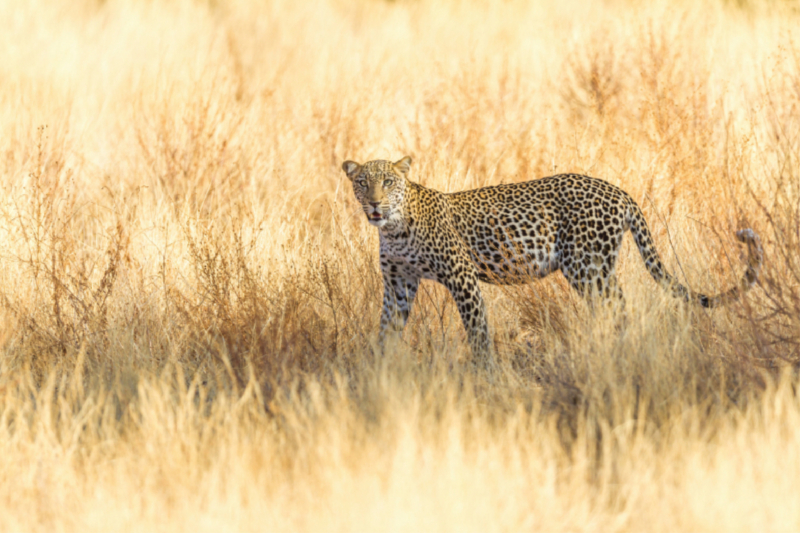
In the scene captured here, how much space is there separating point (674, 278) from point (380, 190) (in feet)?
5.84

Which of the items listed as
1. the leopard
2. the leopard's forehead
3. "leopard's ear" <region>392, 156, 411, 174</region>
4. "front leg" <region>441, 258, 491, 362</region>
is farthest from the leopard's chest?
"leopard's ear" <region>392, 156, 411, 174</region>

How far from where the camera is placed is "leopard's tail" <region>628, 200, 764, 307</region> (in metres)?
4.96

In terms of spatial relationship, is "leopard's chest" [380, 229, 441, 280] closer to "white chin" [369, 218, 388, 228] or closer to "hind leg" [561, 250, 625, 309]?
"white chin" [369, 218, 388, 228]

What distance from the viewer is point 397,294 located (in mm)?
6176

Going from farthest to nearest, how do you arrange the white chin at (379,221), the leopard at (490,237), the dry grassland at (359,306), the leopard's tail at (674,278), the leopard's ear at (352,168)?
the leopard's ear at (352,168) → the leopard at (490,237) → the white chin at (379,221) → the leopard's tail at (674,278) → the dry grassland at (359,306)

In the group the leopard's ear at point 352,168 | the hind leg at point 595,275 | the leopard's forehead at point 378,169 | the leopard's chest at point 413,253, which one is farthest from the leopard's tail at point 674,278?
the leopard's ear at point 352,168

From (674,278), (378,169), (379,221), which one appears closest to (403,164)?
(378,169)

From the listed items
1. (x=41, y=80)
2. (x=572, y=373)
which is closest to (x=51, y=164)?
(x=41, y=80)

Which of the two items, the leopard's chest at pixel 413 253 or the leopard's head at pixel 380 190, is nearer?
the leopard's head at pixel 380 190

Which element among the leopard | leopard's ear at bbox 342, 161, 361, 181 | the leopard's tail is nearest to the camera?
the leopard's tail

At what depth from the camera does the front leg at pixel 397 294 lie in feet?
20.1

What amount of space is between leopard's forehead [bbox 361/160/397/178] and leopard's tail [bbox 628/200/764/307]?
1575mm

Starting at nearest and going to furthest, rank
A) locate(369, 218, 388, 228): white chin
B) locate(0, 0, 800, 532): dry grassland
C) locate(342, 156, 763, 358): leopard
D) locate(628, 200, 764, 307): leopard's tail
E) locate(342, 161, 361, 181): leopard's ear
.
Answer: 1. locate(0, 0, 800, 532): dry grassland
2. locate(628, 200, 764, 307): leopard's tail
3. locate(369, 218, 388, 228): white chin
4. locate(342, 156, 763, 358): leopard
5. locate(342, 161, 361, 181): leopard's ear

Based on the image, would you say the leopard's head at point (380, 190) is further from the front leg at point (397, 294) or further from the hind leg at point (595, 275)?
the hind leg at point (595, 275)
